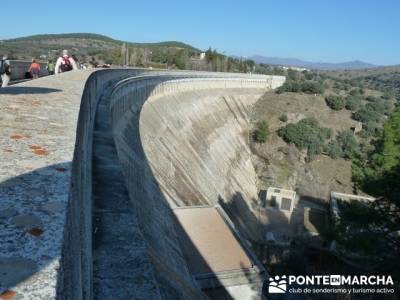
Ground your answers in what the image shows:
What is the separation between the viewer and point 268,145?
3878cm

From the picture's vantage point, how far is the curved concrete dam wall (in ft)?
9.79

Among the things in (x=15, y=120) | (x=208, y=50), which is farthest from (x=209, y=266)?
(x=208, y=50)

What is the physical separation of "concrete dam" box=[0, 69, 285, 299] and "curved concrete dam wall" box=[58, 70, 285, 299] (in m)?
0.02

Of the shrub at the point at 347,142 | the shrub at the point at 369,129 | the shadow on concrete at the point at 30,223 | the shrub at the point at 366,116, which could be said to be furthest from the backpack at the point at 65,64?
the shrub at the point at 366,116

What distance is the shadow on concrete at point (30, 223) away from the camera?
1.71 metres

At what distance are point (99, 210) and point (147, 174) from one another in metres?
8.60

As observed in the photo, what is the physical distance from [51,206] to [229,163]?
26.1 metres

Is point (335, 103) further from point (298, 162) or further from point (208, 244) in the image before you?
point (208, 244)

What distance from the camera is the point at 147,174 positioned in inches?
489

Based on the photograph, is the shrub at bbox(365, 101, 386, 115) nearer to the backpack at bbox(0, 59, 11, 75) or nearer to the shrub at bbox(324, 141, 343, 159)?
the shrub at bbox(324, 141, 343, 159)

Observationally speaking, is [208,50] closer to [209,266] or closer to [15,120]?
[209,266]

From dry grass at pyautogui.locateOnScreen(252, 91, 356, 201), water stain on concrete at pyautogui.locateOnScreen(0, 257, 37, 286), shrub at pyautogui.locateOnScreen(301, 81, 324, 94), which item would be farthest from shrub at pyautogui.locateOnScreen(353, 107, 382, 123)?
water stain on concrete at pyautogui.locateOnScreen(0, 257, 37, 286)
